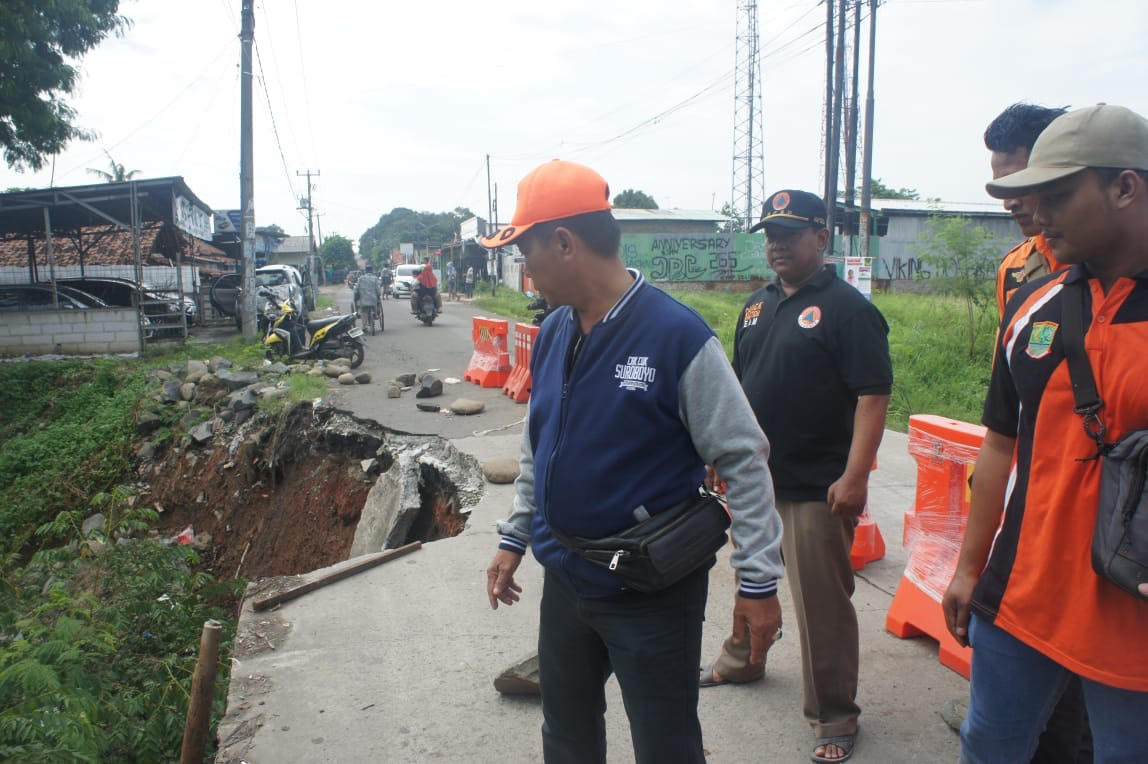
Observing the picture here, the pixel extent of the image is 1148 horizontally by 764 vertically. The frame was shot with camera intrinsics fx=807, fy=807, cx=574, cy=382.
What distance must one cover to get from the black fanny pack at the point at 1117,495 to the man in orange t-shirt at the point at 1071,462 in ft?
0.06

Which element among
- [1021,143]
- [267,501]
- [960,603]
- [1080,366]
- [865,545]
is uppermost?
[1021,143]

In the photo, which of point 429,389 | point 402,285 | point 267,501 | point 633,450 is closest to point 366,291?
point 429,389

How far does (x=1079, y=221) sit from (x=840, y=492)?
3.99ft

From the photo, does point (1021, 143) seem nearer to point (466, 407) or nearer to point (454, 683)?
point (454, 683)

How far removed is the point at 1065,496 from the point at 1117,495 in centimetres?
12

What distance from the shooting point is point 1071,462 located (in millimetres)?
1560

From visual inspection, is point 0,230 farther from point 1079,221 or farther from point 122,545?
point 1079,221

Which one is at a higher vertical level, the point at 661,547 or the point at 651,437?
the point at 651,437

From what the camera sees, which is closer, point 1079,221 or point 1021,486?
point 1079,221

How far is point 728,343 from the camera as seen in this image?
13484mm

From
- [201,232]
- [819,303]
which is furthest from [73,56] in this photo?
[819,303]

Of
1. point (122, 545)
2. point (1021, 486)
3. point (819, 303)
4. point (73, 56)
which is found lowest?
point (122, 545)

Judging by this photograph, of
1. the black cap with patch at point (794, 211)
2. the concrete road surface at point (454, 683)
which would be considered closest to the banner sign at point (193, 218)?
the concrete road surface at point (454, 683)

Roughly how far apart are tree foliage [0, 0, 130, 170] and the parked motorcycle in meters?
5.33
